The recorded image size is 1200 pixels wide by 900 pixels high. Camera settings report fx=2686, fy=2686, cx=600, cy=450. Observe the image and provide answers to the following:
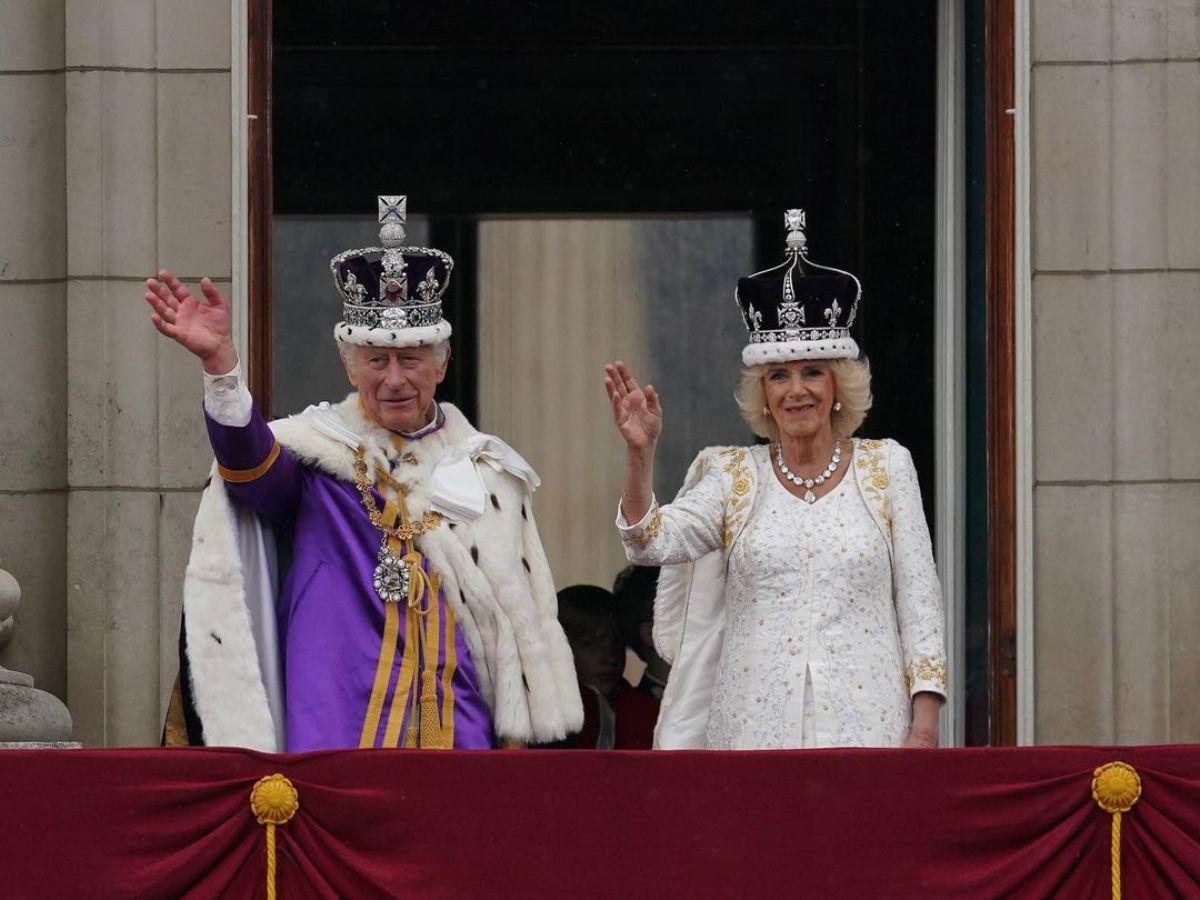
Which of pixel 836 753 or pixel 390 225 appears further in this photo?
pixel 390 225

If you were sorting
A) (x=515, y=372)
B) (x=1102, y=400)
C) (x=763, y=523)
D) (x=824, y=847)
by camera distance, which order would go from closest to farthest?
1. (x=824, y=847)
2. (x=763, y=523)
3. (x=1102, y=400)
4. (x=515, y=372)

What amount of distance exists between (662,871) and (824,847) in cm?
31

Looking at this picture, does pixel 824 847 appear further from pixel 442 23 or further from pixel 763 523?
pixel 442 23

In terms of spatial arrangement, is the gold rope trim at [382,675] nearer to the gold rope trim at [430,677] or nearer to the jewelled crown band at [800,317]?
the gold rope trim at [430,677]

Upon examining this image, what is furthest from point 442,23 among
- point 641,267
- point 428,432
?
point 428,432

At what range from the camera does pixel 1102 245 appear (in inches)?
297

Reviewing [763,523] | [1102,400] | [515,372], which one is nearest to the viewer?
[763,523]

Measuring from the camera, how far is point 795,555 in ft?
19.8

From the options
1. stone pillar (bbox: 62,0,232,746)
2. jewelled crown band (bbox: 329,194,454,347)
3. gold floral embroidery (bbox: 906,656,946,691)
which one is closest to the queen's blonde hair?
gold floral embroidery (bbox: 906,656,946,691)

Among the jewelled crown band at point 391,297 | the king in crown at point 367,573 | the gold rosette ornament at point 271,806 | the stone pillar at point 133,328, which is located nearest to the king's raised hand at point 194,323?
the king in crown at point 367,573

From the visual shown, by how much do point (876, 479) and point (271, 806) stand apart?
171cm

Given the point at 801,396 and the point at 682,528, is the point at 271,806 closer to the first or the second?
the point at 682,528

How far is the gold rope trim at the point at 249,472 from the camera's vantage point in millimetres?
5984

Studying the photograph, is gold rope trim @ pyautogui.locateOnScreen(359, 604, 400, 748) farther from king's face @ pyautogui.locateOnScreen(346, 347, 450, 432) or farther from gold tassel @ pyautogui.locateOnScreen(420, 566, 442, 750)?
king's face @ pyautogui.locateOnScreen(346, 347, 450, 432)
